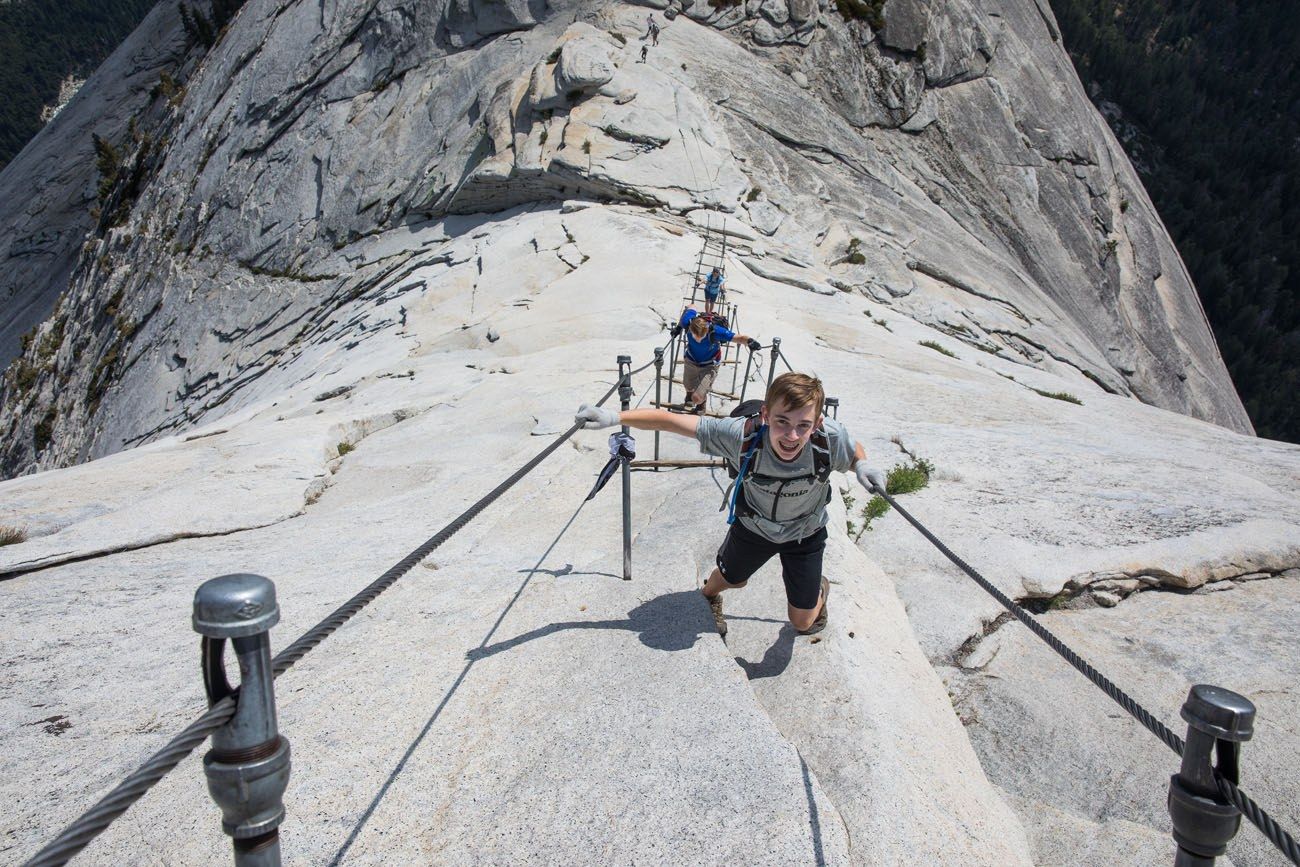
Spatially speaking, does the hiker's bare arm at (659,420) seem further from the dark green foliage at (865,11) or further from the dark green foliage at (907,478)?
the dark green foliage at (865,11)

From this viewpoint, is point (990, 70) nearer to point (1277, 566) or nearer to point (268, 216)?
point (268, 216)

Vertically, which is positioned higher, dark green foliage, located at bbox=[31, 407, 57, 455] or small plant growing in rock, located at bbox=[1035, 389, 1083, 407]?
small plant growing in rock, located at bbox=[1035, 389, 1083, 407]

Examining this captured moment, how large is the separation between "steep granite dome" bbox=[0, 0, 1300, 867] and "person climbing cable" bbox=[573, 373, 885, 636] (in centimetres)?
56

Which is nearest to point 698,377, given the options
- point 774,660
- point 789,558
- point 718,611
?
point 718,611

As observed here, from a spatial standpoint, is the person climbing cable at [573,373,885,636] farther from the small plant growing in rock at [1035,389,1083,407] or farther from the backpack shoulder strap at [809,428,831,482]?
the small plant growing in rock at [1035,389,1083,407]

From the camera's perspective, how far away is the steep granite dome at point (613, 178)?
26141 mm

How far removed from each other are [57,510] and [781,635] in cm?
706

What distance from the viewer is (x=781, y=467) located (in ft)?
14.0

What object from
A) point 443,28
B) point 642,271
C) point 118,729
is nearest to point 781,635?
point 118,729

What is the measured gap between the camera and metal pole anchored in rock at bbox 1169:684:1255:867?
6.16 feet

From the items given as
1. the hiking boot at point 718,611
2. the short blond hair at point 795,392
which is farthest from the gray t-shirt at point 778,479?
the hiking boot at point 718,611

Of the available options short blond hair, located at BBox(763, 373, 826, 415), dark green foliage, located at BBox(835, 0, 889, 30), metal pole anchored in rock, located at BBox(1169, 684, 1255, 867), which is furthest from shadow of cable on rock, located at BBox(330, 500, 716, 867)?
dark green foliage, located at BBox(835, 0, 889, 30)

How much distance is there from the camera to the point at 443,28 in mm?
33156

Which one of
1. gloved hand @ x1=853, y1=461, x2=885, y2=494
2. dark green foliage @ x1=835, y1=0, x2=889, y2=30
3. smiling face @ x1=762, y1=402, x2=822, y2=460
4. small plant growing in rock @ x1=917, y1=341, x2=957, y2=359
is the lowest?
small plant growing in rock @ x1=917, y1=341, x2=957, y2=359
